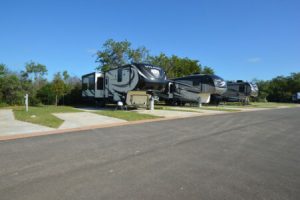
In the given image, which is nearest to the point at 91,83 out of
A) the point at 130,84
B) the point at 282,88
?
the point at 130,84

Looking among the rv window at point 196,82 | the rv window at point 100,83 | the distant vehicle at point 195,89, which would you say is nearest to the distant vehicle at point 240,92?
the distant vehicle at point 195,89

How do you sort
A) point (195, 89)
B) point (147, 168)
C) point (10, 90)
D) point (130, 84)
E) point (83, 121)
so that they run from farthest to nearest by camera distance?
point (195, 89)
point (10, 90)
point (130, 84)
point (83, 121)
point (147, 168)

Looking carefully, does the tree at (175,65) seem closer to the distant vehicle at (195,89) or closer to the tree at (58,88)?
the distant vehicle at (195,89)

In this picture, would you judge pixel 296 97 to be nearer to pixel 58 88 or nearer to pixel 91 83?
pixel 91 83

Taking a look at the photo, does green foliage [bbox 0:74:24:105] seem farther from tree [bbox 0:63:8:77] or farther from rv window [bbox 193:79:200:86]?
rv window [bbox 193:79:200:86]

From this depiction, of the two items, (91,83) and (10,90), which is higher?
(91,83)

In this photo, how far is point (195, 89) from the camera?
81.4 feet

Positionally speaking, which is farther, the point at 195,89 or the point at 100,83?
the point at 195,89

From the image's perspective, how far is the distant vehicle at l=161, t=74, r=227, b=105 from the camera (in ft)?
78.8

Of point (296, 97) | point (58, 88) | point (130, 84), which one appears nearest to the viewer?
point (130, 84)

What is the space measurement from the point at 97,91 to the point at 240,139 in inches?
579

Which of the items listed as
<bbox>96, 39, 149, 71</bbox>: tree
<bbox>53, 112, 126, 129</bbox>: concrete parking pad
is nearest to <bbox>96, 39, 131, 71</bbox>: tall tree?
<bbox>96, 39, 149, 71</bbox>: tree

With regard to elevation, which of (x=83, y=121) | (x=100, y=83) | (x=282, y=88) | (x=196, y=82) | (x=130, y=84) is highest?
(x=282, y=88)

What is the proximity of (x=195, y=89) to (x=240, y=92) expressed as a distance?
10860 mm
